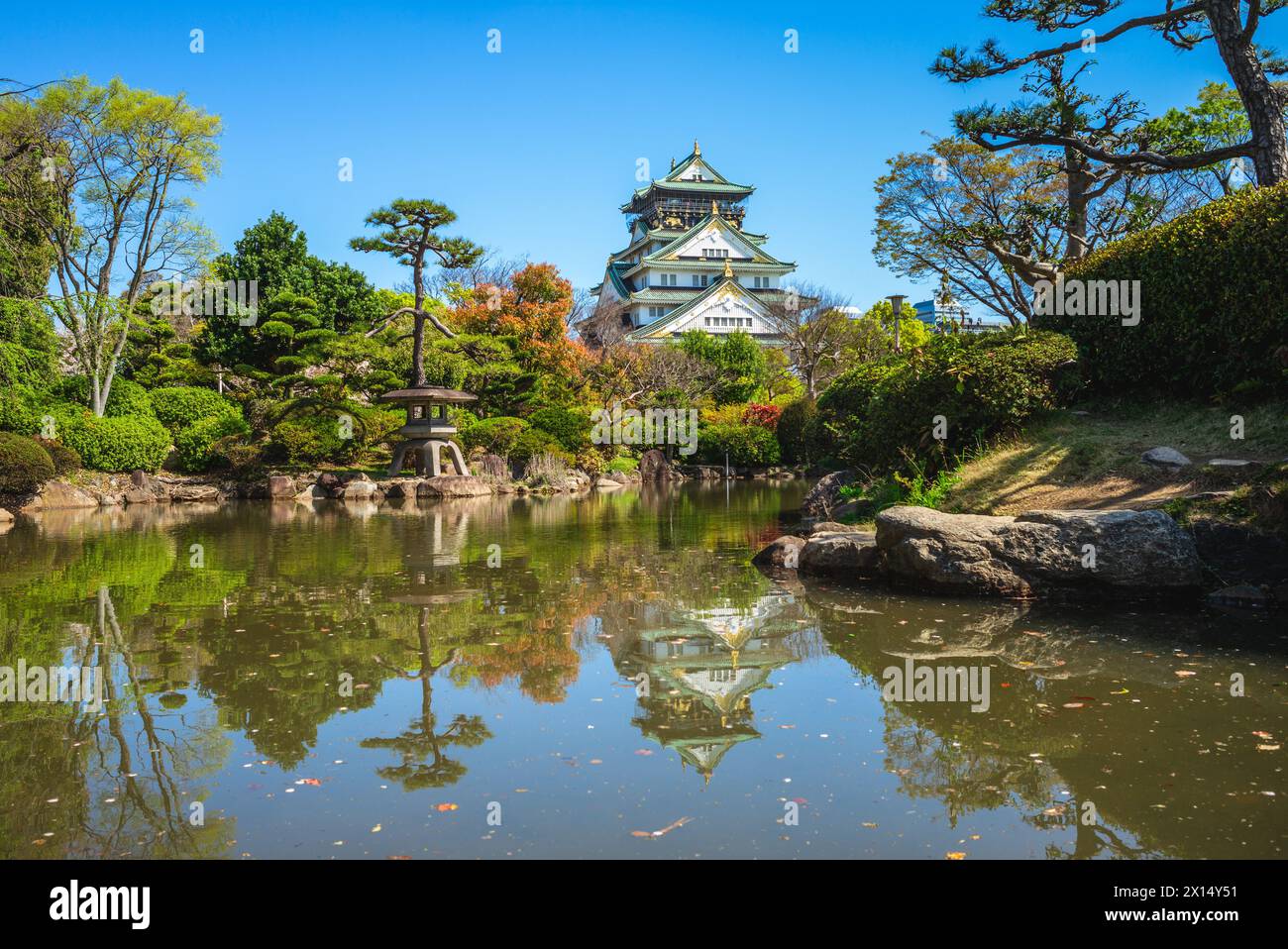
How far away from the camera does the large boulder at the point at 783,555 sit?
9039 mm

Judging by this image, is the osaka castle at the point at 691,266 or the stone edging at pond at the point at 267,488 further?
the osaka castle at the point at 691,266

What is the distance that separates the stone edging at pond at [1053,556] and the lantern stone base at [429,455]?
52.1ft

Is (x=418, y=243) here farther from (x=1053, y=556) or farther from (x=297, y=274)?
(x=1053, y=556)

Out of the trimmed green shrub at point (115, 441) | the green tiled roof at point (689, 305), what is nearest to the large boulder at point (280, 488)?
the trimmed green shrub at point (115, 441)

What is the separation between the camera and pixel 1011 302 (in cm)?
2303

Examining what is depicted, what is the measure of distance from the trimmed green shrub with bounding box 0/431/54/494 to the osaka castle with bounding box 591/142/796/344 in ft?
79.8

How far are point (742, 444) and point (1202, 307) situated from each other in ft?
64.3

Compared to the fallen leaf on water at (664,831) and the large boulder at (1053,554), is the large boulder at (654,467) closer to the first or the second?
the large boulder at (1053,554)

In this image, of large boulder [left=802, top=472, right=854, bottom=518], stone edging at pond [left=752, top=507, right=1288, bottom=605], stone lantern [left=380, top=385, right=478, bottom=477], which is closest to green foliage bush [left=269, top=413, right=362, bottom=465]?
stone lantern [left=380, top=385, right=478, bottom=477]

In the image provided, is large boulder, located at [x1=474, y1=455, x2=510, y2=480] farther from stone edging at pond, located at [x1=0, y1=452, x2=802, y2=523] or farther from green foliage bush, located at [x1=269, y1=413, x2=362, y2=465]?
green foliage bush, located at [x1=269, y1=413, x2=362, y2=465]

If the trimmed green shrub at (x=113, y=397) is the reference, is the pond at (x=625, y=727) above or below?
below

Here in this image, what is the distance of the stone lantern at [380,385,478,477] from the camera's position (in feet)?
70.4
